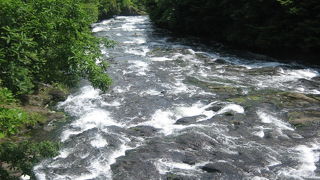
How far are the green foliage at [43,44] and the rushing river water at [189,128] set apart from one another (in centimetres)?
286

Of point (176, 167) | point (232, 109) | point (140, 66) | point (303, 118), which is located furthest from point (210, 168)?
point (140, 66)

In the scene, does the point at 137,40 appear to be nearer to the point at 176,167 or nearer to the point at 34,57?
the point at 176,167

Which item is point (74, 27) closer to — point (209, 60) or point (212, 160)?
point (212, 160)

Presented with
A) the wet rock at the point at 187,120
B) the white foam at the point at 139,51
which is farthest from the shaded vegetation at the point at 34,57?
the white foam at the point at 139,51

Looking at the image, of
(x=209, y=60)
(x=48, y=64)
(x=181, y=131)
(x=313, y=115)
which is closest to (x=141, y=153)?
(x=181, y=131)

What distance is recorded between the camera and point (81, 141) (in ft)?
41.8

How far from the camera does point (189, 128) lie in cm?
1353

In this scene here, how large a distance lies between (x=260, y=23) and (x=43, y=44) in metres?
21.0

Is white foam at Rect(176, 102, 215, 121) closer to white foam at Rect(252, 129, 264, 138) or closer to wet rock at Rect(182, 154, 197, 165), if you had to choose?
white foam at Rect(252, 129, 264, 138)

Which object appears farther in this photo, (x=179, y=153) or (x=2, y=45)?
(x=179, y=153)

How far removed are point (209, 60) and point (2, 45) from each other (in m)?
18.2

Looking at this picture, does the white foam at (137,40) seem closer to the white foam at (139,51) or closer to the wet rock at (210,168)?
the white foam at (139,51)

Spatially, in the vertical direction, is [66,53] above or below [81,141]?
above

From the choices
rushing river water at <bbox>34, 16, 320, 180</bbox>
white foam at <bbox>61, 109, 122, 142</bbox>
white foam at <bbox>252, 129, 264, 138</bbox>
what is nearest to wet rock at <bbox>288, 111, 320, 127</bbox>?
rushing river water at <bbox>34, 16, 320, 180</bbox>
